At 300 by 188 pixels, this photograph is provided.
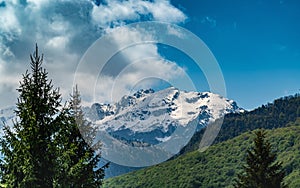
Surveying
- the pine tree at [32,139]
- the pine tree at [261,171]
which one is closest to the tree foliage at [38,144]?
the pine tree at [32,139]

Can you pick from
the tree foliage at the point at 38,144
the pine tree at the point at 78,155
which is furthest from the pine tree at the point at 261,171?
the tree foliage at the point at 38,144

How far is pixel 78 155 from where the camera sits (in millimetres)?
26094

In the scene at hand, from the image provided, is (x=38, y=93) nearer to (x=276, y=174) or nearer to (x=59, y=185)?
(x=59, y=185)

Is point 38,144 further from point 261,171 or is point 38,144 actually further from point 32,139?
point 261,171

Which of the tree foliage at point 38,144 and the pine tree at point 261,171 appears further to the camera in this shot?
the pine tree at point 261,171

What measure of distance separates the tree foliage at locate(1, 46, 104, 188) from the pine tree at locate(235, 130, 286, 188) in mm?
14189

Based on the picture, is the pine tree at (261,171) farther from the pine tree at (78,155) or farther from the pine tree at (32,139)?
the pine tree at (32,139)

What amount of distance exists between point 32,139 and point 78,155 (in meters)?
7.14

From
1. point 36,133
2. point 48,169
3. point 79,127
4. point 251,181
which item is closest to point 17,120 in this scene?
point 36,133

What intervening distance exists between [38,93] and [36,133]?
6.83 ft

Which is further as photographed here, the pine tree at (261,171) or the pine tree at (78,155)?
the pine tree at (261,171)

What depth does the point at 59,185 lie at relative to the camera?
19.1 m

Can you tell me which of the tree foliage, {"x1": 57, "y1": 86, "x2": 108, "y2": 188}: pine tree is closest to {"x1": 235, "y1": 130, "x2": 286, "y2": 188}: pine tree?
{"x1": 57, "y1": 86, "x2": 108, "y2": 188}: pine tree

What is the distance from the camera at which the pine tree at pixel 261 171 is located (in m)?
30.6
